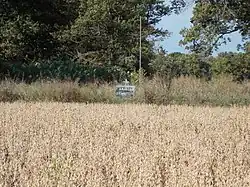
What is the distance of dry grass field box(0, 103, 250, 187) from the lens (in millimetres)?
2420

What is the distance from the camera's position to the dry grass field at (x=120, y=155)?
242cm

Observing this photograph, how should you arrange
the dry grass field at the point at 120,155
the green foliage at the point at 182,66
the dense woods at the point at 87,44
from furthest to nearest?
the green foliage at the point at 182,66 < the dense woods at the point at 87,44 < the dry grass field at the point at 120,155

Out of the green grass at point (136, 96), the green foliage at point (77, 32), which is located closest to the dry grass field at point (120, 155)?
the green grass at point (136, 96)

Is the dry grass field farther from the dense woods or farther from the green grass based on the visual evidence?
the dense woods

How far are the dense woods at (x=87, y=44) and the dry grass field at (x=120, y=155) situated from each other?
12227 millimetres

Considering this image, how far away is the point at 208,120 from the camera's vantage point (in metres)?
6.00

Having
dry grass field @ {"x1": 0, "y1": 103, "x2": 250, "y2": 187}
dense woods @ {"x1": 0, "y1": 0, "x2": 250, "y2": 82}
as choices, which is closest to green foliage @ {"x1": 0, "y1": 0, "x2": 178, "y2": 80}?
dense woods @ {"x1": 0, "y1": 0, "x2": 250, "y2": 82}

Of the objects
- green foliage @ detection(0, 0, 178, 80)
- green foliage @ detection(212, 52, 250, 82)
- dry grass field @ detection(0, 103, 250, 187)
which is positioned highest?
green foliage @ detection(0, 0, 178, 80)

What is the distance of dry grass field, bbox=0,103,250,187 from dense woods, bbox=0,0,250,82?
40.1 ft

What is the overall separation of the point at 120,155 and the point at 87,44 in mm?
21834

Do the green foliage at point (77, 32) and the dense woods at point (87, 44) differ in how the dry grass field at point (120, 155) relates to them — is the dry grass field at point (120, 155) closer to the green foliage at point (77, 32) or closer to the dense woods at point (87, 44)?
the dense woods at point (87, 44)

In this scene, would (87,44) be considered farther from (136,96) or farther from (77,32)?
(136,96)

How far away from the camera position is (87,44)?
2464cm

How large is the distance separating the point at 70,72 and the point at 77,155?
15.6 m
